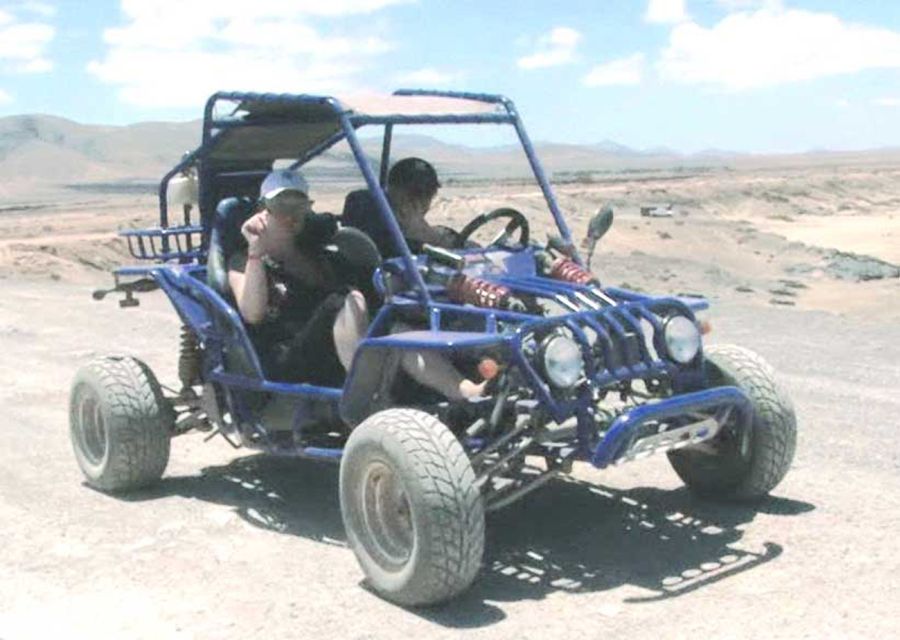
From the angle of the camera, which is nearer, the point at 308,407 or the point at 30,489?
the point at 308,407

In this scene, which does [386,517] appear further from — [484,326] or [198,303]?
[198,303]

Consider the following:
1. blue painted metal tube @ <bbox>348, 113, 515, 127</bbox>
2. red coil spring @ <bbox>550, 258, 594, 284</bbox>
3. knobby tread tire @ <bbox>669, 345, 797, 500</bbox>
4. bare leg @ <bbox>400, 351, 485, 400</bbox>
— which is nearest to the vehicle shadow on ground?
knobby tread tire @ <bbox>669, 345, 797, 500</bbox>

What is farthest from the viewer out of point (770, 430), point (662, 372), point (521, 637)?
point (770, 430)

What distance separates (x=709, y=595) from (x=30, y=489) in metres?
4.18

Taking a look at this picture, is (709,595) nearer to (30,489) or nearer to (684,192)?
(30,489)

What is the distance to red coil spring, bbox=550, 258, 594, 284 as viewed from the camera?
6.69 meters

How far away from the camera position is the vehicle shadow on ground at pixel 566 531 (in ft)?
19.4

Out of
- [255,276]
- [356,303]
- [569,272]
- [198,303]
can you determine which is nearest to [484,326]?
[356,303]

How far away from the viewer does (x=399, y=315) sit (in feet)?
20.7

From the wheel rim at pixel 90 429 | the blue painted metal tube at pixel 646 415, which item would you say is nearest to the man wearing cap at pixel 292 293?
the wheel rim at pixel 90 429

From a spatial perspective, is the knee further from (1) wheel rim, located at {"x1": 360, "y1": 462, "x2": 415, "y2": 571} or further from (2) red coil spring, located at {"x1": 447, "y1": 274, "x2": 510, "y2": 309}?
(1) wheel rim, located at {"x1": 360, "y1": 462, "x2": 415, "y2": 571}

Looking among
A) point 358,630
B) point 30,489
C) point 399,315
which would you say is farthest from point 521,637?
point 30,489

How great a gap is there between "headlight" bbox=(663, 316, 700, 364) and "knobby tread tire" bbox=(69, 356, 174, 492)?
10.1ft

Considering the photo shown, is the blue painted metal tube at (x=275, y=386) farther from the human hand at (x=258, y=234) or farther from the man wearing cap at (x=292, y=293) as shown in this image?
the human hand at (x=258, y=234)
